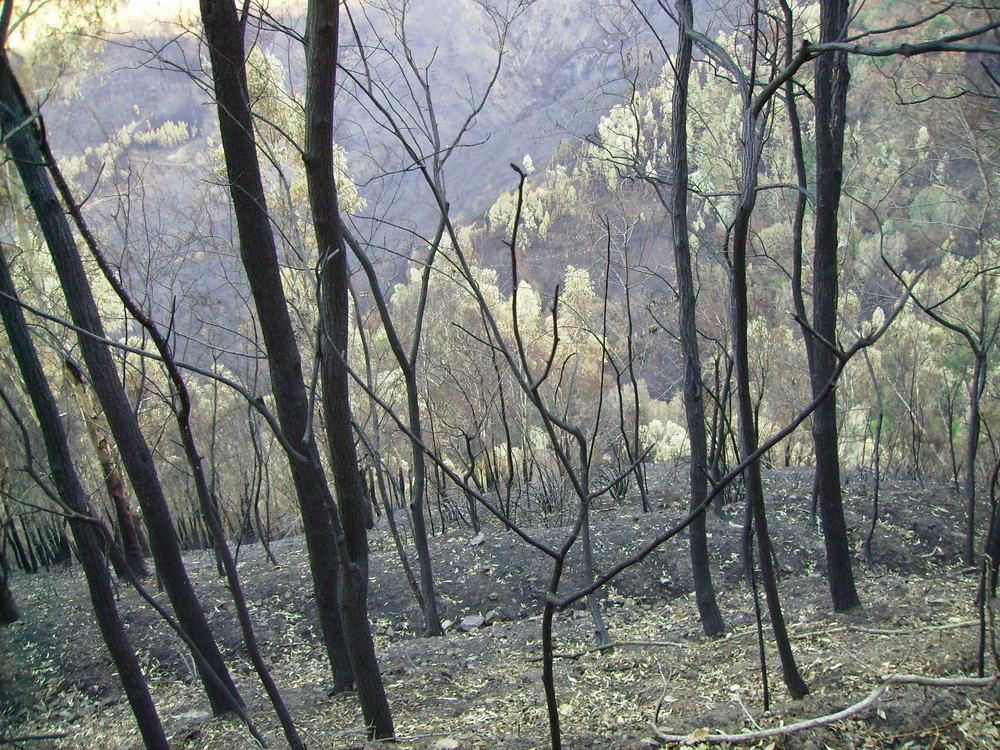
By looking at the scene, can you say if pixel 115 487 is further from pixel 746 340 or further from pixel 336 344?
pixel 746 340

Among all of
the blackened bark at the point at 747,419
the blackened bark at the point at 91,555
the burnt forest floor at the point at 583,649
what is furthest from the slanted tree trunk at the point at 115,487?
the blackened bark at the point at 747,419

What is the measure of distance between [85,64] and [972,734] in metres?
8.44

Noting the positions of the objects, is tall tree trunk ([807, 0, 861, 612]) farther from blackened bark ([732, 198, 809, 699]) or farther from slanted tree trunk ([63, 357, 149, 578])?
slanted tree trunk ([63, 357, 149, 578])

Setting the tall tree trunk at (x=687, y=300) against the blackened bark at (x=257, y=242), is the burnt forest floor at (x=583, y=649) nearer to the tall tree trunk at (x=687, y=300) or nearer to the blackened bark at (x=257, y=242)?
the tall tree trunk at (x=687, y=300)

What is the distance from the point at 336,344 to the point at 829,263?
290 cm

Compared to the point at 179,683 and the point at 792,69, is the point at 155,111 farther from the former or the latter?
the point at 792,69

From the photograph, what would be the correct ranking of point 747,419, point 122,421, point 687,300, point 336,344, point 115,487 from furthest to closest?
point 115,487 < point 122,421 < point 687,300 < point 336,344 < point 747,419

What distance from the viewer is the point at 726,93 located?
19000mm

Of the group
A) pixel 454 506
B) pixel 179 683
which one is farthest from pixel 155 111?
pixel 179 683

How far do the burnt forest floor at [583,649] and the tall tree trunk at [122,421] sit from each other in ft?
1.95

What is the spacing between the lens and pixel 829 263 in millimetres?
4129

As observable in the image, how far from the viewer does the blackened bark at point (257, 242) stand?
316 cm

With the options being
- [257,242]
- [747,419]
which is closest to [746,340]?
[747,419]

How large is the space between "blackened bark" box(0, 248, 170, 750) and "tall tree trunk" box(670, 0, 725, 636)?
286cm
